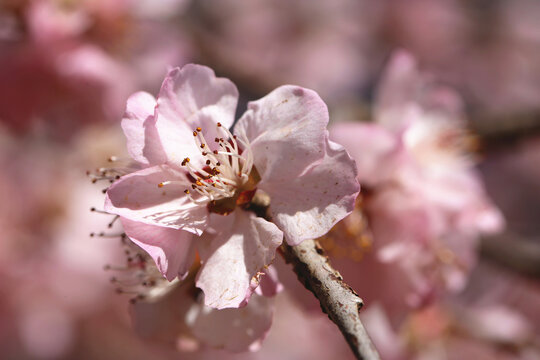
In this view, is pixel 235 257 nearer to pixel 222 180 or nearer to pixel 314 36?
pixel 222 180

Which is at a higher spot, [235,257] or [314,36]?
[235,257]

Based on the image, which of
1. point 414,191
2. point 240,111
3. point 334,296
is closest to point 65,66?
point 240,111

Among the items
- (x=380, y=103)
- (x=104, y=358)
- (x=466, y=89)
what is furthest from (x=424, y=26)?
(x=380, y=103)

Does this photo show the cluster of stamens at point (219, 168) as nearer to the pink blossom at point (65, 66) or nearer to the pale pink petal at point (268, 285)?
the pale pink petal at point (268, 285)

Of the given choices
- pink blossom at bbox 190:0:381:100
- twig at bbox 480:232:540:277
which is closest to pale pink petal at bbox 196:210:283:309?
twig at bbox 480:232:540:277

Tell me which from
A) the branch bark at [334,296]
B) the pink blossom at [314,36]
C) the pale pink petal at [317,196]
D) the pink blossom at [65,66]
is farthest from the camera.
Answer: the pink blossom at [314,36]

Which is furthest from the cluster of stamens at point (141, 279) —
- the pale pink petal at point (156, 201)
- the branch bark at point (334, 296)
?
the branch bark at point (334, 296)

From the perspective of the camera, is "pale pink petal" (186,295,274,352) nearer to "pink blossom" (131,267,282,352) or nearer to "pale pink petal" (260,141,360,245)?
"pink blossom" (131,267,282,352)
